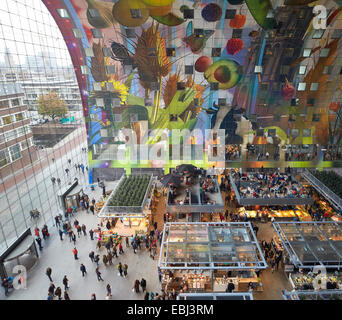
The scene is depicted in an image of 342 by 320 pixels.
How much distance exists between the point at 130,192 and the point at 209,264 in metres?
8.98

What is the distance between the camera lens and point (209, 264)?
548 inches

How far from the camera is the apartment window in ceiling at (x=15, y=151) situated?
728 inches

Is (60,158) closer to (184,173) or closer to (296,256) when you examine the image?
(184,173)

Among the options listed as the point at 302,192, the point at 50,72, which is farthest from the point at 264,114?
the point at 50,72

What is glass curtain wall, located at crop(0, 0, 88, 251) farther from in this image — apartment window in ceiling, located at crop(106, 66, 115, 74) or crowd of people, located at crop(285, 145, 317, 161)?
crowd of people, located at crop(285, 145, 317, 161)

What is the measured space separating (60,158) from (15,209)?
10.8 metres

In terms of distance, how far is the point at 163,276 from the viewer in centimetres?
1420

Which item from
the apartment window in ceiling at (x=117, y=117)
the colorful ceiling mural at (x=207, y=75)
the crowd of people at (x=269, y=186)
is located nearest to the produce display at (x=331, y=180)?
the crowd of people at (x=269, y=186)

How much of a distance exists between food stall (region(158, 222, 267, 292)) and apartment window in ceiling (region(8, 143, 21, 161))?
1219cm

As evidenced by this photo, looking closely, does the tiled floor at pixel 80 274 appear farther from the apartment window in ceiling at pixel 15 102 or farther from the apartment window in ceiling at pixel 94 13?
the apartment window in ceiling at pixel 94 13

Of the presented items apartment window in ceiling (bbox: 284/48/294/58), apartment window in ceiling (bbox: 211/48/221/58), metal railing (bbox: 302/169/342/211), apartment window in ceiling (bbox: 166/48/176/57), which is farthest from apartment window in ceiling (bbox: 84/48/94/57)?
metal railing (bbox: 302/169/342/211)

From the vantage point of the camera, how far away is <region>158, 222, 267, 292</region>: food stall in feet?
45.4

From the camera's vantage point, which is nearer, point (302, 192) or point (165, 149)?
point (302, 192)

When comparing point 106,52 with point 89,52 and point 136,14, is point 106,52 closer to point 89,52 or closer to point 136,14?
point 89,52
